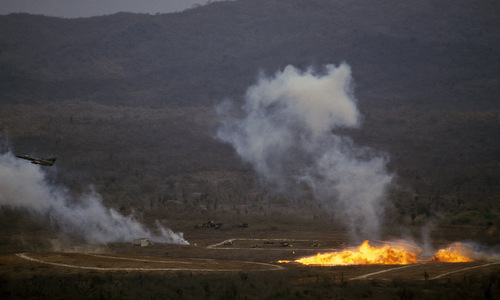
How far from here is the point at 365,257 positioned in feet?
111

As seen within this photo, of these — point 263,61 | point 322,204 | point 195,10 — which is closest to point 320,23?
point 263,61

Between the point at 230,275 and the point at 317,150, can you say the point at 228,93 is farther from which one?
the point at 230,275

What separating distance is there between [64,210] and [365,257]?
72.4ft

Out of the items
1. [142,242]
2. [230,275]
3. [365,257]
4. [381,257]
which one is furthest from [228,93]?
[230,275]

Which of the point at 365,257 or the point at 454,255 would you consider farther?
the point at 365,257

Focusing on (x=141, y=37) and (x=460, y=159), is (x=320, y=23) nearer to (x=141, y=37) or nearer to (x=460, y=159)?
(x=141, y=37)

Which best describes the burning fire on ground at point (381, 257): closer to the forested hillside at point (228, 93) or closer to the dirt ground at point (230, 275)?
the dirt ground at point (230, 275)

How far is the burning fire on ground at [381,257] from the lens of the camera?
32.6m

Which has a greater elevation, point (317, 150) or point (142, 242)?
point (317, 150)

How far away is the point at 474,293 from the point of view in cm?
2288

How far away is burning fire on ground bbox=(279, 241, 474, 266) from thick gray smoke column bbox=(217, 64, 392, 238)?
1131 cm

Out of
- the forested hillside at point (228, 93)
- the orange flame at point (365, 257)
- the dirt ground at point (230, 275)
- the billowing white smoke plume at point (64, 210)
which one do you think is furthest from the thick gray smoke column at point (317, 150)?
the billowing white smoke plume at point (64, 210)

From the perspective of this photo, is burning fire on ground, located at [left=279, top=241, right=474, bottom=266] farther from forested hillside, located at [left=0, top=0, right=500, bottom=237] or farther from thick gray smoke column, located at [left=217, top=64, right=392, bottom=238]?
forested hillside, located at [left=0, top=0, right=500, bottom=237]

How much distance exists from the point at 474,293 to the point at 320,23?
432ft
